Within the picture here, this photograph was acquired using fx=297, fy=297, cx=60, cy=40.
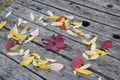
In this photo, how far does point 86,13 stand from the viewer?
3.39 m

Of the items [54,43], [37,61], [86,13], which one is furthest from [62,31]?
[37,61]

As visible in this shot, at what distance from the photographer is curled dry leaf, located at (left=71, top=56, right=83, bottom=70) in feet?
8.87

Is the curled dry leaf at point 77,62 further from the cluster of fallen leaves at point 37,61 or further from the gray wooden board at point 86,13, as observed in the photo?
the gray wooden board at point 86,13

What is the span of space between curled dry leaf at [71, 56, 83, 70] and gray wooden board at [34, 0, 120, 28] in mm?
623

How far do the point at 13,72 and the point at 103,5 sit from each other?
1360 millimetres

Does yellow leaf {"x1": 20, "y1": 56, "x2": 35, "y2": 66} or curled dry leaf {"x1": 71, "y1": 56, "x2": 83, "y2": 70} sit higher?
curled dry leaf {"x1": 71, "y1": 56, "x2": 83, "y2": 70}

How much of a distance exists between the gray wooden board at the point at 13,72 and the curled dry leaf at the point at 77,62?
13.2 inches

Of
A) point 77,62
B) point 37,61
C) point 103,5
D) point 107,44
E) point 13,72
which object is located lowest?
point 13,72

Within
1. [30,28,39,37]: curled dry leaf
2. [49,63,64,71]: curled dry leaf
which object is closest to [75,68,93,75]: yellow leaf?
[49,63,64,71]: curled dry leaf

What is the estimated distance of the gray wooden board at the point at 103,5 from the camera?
3337 millimetres

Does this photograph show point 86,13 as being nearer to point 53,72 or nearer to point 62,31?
point 62,31

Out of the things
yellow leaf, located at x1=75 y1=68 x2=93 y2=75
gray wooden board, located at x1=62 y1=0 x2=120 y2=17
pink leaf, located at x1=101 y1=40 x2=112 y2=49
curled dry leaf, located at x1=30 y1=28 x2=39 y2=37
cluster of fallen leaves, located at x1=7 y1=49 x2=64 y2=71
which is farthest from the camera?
gray wooden board, located at x1=62 y1=0 x2=120 y2=17

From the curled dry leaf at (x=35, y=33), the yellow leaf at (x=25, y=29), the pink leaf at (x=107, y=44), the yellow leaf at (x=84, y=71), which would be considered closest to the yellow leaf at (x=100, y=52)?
the pink leaf at (x=107, y=44)

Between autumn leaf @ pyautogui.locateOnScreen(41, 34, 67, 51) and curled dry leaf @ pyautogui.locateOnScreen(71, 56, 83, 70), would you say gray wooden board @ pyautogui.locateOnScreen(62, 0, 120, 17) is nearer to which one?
autumn leaf @ pyautogui.locateOnScreen(41, 34, 67, 51)
